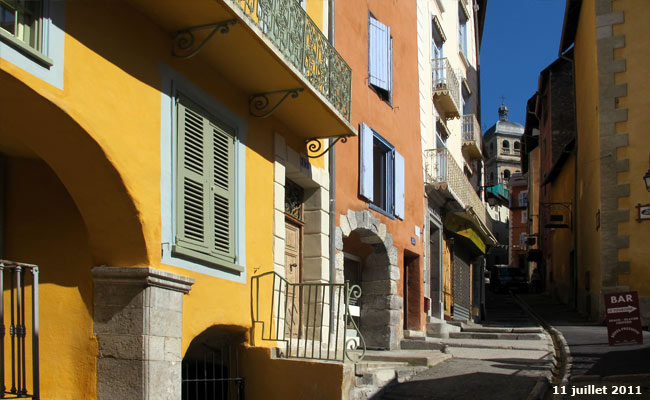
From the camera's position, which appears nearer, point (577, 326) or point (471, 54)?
point (577, 326)

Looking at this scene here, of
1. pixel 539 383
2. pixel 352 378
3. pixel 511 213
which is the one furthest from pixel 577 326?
pixel 511 213

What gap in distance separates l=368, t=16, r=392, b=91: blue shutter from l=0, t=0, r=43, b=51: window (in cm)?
798

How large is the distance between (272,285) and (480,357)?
4.96m

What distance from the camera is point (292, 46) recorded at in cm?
845

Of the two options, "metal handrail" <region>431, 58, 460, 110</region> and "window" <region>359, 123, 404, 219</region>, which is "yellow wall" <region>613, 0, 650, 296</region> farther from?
"window" <region>359, 123, 404, 219</region>

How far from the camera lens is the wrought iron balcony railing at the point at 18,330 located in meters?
5.61

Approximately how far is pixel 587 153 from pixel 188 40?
15272 millimetres

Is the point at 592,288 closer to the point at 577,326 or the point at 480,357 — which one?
the point at 577,326

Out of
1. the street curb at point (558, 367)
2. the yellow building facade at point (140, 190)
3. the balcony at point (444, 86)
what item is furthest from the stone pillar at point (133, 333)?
the balcony at point (444, 86)

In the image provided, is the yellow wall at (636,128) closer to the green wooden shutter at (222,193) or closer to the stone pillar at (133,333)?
the green wooden shutter at (222,193)

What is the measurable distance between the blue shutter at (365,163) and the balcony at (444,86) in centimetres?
594

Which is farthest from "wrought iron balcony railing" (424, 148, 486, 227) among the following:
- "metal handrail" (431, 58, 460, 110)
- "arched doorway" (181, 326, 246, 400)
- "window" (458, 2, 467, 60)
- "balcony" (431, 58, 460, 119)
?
"arched doorway" (181, 326, 246, 400)

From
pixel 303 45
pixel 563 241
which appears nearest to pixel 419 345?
pixel 303 45

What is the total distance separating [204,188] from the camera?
7715mm
